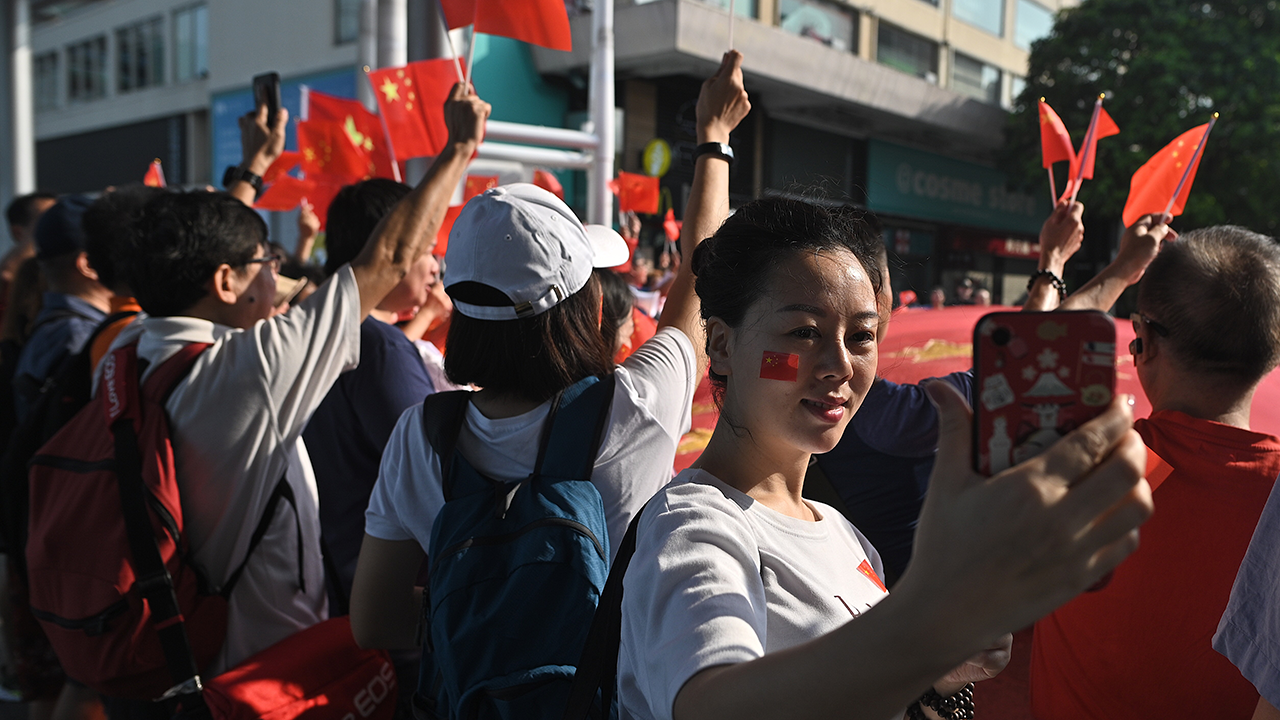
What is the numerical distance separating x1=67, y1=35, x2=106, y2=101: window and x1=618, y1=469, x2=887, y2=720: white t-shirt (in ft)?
76.9

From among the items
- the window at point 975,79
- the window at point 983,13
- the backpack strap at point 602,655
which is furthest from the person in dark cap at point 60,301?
the window at point 983,13

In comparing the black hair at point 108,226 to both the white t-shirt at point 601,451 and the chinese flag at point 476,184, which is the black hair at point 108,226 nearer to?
the white t-shirt at point 601,451

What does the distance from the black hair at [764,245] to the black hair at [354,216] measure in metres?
1.31

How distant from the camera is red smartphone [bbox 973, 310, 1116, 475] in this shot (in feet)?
2.32

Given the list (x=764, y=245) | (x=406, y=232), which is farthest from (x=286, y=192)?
(x=764, y=245)

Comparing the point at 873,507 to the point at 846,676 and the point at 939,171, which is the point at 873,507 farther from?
the point at 939,171

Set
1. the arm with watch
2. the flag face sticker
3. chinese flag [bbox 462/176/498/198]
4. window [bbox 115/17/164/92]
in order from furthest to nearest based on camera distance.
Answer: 1. window [bbox 115/17/164/92]
2. chinese flag [bbox 462/176/498/198]
3. the arm with watch
4. the flag face sticker

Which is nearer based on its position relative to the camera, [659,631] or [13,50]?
[659,631]

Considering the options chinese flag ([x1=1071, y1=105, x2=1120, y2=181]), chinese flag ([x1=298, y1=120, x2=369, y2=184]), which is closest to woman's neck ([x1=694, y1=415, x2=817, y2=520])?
chinese flag ([x1=1071, y1=105, x2=1120, y2=181])

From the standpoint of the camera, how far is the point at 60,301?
10.5ft

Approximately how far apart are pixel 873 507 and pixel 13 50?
835 cm

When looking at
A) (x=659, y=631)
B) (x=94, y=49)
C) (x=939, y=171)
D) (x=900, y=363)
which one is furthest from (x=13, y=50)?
(x=939, y=171)

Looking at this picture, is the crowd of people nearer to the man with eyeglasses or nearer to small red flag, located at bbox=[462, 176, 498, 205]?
the man with eyeglasses

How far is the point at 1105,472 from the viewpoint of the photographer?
26.3 inches
